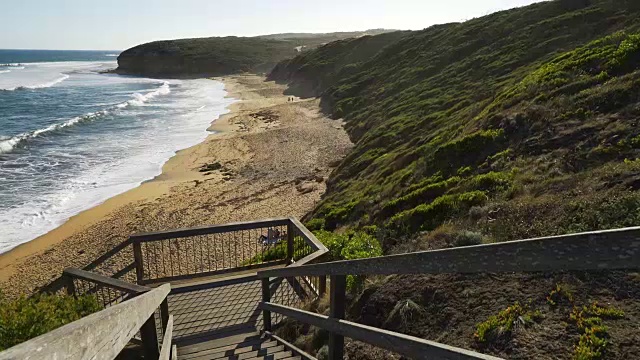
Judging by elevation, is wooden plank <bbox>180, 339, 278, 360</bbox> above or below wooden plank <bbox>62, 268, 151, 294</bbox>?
below

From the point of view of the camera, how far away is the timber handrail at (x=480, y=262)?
1.17m

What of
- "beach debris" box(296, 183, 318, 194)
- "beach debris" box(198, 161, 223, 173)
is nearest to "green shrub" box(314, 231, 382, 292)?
"beach debris" box(296, 183, 318, 194)

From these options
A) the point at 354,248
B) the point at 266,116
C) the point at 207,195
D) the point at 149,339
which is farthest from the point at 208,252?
the point at 266,116

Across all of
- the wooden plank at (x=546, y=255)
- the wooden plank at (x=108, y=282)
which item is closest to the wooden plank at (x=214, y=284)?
the wooden plank at (x=108, y=282)

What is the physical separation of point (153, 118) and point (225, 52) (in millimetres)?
82243

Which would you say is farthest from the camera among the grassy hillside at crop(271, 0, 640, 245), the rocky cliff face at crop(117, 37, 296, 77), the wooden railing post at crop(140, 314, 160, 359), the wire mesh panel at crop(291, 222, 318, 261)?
the rocky cliff face at crop(117, 37, 296, 77)

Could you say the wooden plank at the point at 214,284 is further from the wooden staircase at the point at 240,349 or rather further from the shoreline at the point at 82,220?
the shoreline at the point at 82,220

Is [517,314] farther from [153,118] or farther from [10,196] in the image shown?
[153,118]

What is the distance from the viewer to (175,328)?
5555 mm

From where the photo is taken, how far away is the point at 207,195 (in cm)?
1792

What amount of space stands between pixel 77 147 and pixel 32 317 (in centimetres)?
2625

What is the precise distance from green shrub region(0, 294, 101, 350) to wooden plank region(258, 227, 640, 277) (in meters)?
3.21

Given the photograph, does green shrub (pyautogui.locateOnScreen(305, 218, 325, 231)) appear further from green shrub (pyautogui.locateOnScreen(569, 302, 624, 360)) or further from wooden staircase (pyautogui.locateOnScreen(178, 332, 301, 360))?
green shrub (pyautogui.locateOnScreen(569, 302, 624, 360))

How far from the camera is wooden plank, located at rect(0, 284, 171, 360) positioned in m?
1.09
